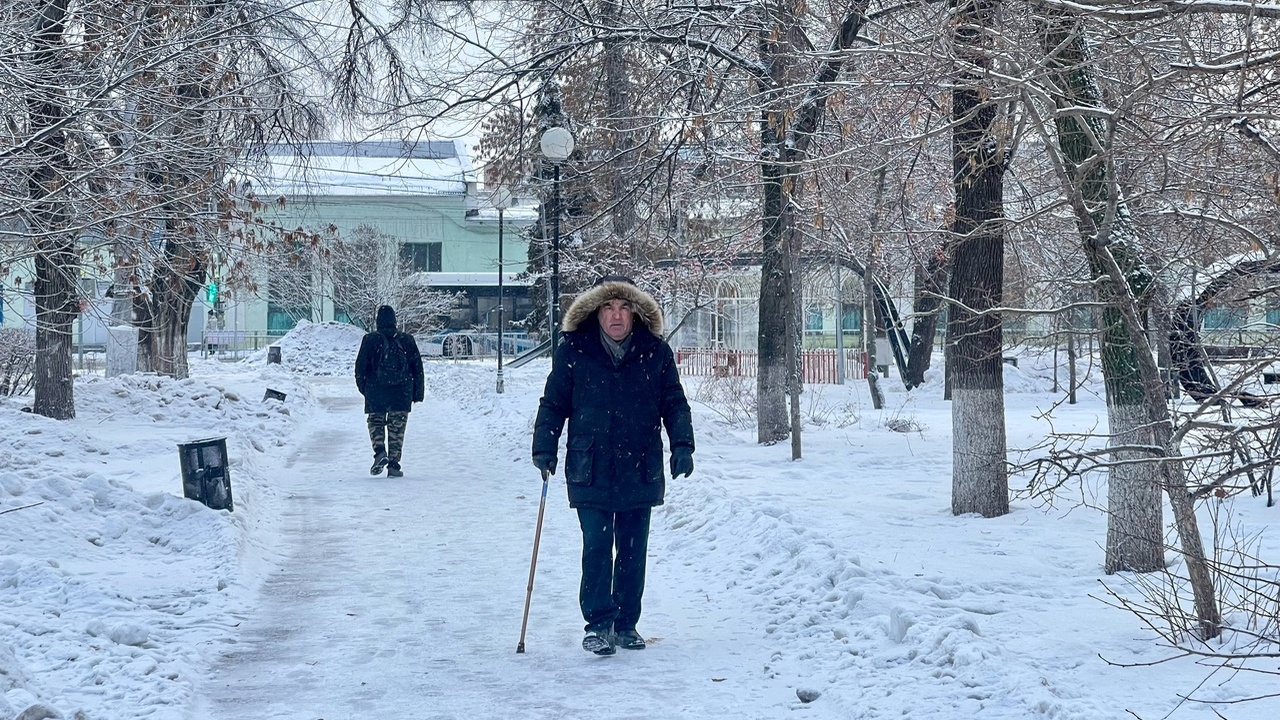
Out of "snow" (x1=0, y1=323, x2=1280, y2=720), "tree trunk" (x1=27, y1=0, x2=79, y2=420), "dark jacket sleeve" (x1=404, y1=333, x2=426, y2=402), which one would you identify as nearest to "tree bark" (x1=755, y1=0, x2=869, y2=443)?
"snow" (x1=0, y1=323, x2=1280, y2=720)

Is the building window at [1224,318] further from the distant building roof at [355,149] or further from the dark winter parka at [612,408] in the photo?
the distant building roof at [355,149]

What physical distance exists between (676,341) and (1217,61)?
3523cm

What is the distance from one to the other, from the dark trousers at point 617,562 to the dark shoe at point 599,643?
0.09 metres

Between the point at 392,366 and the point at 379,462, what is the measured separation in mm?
1146

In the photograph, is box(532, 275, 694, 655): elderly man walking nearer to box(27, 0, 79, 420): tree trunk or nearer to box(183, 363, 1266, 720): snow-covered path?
box(183, 363, 1266, 720): snow-covered path

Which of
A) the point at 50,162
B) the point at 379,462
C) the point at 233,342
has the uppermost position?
the point at 50,162

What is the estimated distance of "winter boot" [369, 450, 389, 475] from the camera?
14008 mm

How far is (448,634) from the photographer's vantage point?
6.81m

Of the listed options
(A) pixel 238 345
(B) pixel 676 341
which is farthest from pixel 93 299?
(A) pixel 238 345

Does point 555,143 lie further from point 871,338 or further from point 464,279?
point 464,279

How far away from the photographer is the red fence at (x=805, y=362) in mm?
33719

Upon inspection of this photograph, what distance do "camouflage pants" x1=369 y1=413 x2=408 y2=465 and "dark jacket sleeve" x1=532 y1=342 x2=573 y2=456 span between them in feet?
24.6

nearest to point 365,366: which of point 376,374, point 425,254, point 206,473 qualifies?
point 376,374

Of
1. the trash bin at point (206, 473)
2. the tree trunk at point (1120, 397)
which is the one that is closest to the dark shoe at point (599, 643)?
the tree trunk at point (1120, 397)
